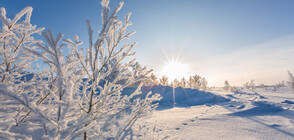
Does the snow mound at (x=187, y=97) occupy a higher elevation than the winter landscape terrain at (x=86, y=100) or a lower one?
lower

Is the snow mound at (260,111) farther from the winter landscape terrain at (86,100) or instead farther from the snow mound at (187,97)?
the snow mound at (187,97)

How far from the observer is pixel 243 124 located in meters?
2.83

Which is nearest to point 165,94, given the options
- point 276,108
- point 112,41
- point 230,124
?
point 276,108

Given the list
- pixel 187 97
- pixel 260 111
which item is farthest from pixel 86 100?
Answer: pixel 187 97

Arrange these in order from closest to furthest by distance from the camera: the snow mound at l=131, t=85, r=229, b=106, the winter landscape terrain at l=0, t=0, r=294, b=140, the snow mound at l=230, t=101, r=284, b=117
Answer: the winter landscape terrain at l=0, t=0, r=294, b=140
the snow mound at l=230, t=101, r=284, b=117
the snow mound at l=131, t=85, r=229, b=106

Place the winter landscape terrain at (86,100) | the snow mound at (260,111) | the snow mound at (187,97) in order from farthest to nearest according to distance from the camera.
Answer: the snow mound at (187,97) < the snow mound at (260,111) < the winter landscape terrain at (86,100)

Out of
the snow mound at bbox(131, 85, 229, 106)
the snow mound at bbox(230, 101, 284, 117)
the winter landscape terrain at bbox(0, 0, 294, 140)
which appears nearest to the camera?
the winter landscape terrain at bbox(0, 0, 294, 140)

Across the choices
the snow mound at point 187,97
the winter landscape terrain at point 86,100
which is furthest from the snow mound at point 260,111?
the snow mound at point 187,97

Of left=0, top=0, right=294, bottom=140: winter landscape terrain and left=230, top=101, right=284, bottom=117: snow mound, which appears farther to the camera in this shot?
left=230, top=101, right=284, bottom=117: snow mound

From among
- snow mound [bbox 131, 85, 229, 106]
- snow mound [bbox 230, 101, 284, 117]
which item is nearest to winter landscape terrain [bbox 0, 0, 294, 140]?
snow mound [bbox 230, 101, 284, 117]

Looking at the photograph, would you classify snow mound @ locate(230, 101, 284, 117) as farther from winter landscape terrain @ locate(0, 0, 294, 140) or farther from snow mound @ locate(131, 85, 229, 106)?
snow mound @ locate(131, 85, 229, 106)

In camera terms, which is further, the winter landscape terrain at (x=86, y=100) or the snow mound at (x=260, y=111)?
the snow mound at (x=260, y=111)

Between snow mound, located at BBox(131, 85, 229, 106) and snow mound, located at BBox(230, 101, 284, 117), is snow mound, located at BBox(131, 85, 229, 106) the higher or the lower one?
the lower one

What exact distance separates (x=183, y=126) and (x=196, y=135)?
0.50 m
